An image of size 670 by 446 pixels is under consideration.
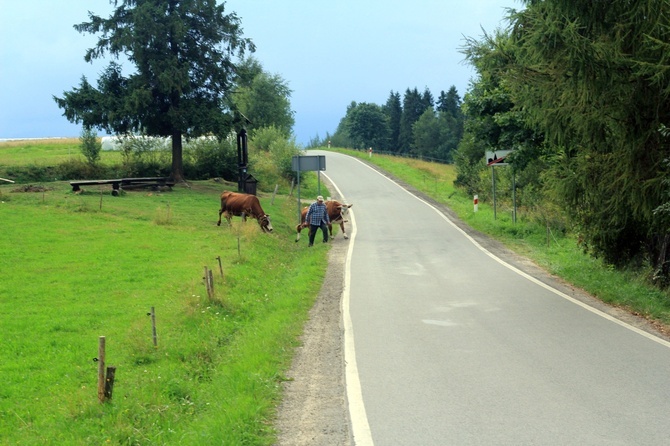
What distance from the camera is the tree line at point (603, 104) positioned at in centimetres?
1245

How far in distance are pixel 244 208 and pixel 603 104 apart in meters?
18.1

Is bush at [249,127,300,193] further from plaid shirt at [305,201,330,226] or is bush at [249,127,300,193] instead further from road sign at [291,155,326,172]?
plaid shirt at [305,201,330,226]

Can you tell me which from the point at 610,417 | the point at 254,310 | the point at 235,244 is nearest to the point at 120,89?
the point at 235,244

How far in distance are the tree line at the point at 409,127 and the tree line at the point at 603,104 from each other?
11104 centimetres

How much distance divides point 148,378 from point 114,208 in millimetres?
23359

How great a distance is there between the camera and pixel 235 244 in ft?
80.6

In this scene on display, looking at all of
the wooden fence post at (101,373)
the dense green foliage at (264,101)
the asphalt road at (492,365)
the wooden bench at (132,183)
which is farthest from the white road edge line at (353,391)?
the dense green foliage at (264,101)

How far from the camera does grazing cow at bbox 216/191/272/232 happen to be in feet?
93.0

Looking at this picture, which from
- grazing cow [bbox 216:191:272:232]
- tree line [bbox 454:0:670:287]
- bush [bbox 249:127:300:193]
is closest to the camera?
tree line [bbox 454:0:670:287]

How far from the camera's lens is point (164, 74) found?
40500mm

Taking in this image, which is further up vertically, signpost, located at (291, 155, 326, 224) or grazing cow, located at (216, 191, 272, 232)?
signpost, located at (291, 155, 326, 224)

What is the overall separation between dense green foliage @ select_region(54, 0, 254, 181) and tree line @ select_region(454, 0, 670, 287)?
92.9 feet

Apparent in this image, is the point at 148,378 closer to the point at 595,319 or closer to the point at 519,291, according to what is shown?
the point at 595,319

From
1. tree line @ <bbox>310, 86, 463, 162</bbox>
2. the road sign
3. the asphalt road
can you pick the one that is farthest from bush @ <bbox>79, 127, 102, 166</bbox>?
tree line @ <bbox>310, 86, 463, 162</bbox>
